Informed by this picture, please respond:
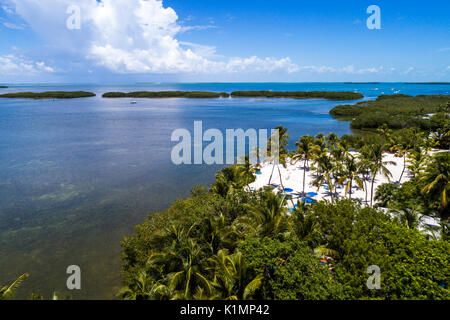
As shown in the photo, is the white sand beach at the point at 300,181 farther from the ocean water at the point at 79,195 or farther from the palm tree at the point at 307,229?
the palm tree at the point at 307,229

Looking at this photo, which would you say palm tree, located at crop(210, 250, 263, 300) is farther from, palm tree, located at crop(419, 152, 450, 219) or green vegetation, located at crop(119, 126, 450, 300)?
palm tree, located at crop(419, 152, 450, 219)

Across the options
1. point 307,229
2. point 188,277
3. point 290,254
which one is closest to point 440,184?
point 307,229

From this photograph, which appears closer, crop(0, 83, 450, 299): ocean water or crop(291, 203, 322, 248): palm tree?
crop(291, 203, 322, 248): palm tree

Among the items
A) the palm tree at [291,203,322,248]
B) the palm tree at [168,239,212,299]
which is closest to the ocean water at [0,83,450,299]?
the palm tree at [168,239,212,299]

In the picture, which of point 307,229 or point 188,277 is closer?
point 188,277

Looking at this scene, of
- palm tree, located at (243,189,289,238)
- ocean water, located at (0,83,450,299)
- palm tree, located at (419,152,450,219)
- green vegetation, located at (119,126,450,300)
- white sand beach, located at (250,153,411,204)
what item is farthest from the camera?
white sand beach, located at (250,153,411,204)

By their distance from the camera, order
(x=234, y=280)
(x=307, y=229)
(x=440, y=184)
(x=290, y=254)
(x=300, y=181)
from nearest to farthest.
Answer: (x=234, y=280) < (x=290, y=254) < (x=307, y=229) < (x=440, y=184) < (x=300, y=181)

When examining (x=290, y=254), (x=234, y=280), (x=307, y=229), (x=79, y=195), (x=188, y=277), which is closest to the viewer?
(x=234, y=280)

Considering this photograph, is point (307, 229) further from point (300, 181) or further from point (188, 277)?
point (300, 181)

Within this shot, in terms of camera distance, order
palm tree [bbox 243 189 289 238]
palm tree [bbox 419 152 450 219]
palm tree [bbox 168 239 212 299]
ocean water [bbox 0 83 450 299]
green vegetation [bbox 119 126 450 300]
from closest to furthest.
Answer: green vegetation [bbox 119 126 450 300]
palm tree [bbox 168 239 212 299]
palm tree [bbox 243 189 289 238]
palm tree [bbox 419 152 450 219]
ocean water [bbox 0 83 450 299]

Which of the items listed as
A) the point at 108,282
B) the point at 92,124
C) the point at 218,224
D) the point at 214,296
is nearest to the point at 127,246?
the point at 108,282

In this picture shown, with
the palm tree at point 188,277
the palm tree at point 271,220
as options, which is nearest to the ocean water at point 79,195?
the palm tree at point 188,277
